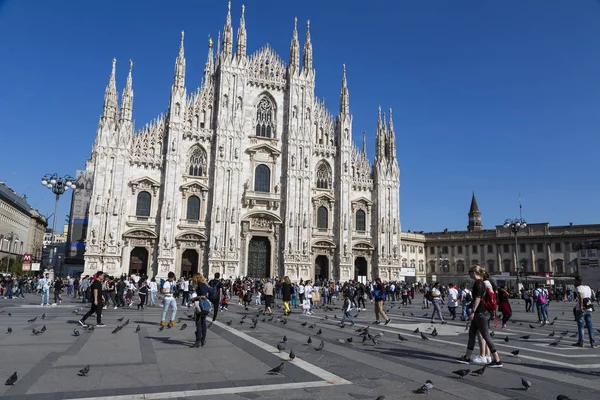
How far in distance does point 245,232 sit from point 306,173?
25.8 ft

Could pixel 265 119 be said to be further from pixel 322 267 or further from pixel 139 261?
pixel 139 261

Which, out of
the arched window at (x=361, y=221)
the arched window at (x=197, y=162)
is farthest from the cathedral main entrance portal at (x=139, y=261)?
the arched window at (x=361, y=221)

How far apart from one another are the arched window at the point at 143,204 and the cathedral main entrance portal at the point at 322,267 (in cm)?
1597

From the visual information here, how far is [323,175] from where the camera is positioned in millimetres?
45438

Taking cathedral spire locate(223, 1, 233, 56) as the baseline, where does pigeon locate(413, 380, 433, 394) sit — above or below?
below

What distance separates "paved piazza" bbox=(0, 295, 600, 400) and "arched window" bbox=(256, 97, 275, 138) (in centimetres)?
3350

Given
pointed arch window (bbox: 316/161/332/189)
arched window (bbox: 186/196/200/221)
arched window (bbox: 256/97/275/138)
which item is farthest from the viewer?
pointed arch window (bbox: 316/161/332/189)

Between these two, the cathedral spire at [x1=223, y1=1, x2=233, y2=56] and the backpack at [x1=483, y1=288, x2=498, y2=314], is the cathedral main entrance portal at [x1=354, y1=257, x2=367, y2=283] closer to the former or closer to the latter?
the cathedral spire at [x1=223, y1=1, x2=233, y2=56]

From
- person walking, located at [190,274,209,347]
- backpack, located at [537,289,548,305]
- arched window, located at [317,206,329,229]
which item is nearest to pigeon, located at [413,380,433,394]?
person walking, located at [190,274,209,347]

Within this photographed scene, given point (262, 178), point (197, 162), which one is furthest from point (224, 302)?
point (262, 178)

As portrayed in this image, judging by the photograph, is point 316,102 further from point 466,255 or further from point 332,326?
point 466,255

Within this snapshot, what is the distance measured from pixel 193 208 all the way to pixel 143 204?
4138mm

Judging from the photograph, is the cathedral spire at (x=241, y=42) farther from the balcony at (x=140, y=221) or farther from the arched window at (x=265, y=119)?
the balcony at (x=140, y=221)

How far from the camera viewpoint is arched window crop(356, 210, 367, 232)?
4616 cm
